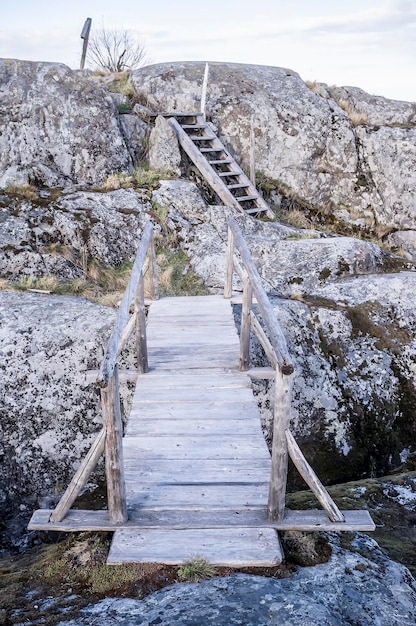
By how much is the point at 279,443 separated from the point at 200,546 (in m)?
0.96

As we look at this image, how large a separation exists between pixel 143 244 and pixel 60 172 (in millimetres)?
6191

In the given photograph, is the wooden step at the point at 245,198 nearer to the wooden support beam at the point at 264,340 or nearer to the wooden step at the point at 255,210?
the wooden step at the point at 255,210

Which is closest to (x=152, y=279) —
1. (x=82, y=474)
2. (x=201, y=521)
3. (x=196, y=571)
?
(x=82, y=474)

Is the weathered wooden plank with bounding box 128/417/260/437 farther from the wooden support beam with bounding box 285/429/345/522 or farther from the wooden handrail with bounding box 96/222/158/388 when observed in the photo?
the wooden support beam with bounding box 285/429/345/522

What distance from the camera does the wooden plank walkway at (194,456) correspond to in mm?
4180

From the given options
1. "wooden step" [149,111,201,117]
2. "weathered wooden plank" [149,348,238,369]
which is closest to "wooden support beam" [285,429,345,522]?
"weathered wooden plank" [149,348,238,369]

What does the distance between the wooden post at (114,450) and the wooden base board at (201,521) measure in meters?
0.13

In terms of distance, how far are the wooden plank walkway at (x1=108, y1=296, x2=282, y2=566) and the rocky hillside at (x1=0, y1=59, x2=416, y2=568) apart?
0.98 meters

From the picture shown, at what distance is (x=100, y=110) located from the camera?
43.3ft

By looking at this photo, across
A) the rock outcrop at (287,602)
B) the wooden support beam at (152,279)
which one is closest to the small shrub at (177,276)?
the wooden support beam at (152,279)

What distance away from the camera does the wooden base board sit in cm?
433

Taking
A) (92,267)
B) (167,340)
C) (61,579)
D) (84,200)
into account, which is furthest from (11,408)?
(84,200)

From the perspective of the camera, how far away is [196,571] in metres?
A: 3.89

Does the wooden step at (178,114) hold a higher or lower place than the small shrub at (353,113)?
lower
